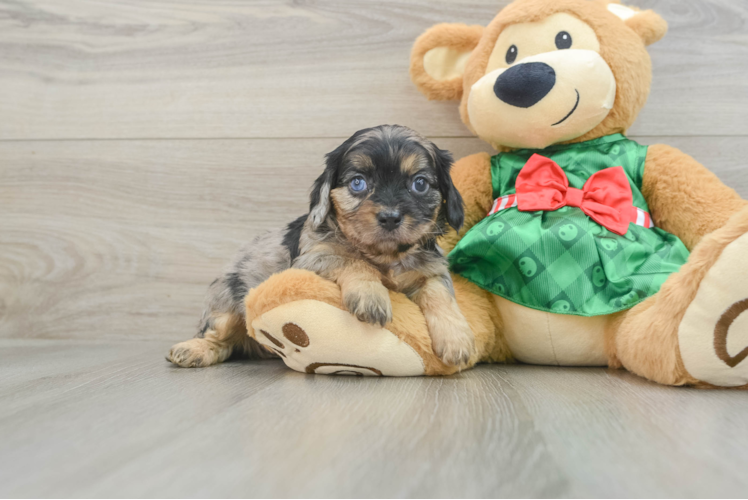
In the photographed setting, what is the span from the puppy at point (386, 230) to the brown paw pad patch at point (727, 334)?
1.94 ft

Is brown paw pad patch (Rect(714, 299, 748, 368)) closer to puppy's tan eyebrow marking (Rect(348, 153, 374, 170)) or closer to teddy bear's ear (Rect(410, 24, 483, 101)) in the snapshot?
puppy's tan eyebrow marking (Rect(348, 153, 374, 170))

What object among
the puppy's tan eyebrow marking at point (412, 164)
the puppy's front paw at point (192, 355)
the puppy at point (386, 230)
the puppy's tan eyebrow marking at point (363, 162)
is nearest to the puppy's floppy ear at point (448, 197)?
the puppy at point (386, 230)

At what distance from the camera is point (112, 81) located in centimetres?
239

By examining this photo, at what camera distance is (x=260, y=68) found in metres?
2.32

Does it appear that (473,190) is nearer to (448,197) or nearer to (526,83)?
(448,197)

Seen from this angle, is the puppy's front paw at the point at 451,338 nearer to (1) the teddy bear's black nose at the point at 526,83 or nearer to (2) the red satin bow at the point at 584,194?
(2) the red satin bow at the point at 584,194

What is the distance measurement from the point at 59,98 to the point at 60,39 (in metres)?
0.27

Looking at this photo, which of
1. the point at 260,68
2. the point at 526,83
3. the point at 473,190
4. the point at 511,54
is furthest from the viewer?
the point at 260,68

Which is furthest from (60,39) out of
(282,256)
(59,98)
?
(282,256)

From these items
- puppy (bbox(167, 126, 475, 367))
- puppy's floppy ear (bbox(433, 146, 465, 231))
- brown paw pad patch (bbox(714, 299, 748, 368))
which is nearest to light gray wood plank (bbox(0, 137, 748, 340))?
puppy (bbox(167, 126, 475, 367))

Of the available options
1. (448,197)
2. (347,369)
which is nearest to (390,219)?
(448,197)

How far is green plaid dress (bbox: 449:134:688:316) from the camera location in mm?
1518

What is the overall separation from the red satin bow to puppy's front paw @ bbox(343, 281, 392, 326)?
60cm

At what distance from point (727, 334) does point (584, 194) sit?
61 cm
